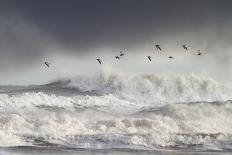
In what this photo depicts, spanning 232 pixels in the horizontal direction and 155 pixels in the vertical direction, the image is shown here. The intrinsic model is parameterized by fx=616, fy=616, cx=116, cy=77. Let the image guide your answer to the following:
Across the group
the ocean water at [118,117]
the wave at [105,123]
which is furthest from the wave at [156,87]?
the wave at [105,123]

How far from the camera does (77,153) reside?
21.8 meters

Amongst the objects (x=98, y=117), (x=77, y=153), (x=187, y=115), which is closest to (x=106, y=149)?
(x=77, y=153)

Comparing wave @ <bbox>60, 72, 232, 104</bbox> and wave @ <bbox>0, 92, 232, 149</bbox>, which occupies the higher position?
wave @ <bbox>60, 72, 232, 104</bbox>

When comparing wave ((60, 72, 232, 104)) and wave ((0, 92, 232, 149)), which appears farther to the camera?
wave ((60, 72, 232, 104))

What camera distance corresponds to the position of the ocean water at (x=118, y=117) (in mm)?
23609

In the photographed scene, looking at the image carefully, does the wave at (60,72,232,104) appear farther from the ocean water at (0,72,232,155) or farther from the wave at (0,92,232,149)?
the wave at (0,92,232,149)

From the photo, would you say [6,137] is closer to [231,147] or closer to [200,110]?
[231,147]

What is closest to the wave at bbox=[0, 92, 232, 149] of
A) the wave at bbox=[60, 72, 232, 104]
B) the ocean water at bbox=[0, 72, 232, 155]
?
the ocean water at bbox=[0, 72, 232, 155]

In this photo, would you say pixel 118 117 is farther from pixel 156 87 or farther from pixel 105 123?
pixel 156 87

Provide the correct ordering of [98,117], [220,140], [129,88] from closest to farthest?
1. [220,140]
2. [98,117]
3. [129,88]

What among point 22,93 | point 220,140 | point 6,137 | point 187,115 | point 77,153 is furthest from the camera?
point 22,93

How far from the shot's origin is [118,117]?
103ft

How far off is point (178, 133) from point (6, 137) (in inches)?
290

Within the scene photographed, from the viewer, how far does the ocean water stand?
23.6m
